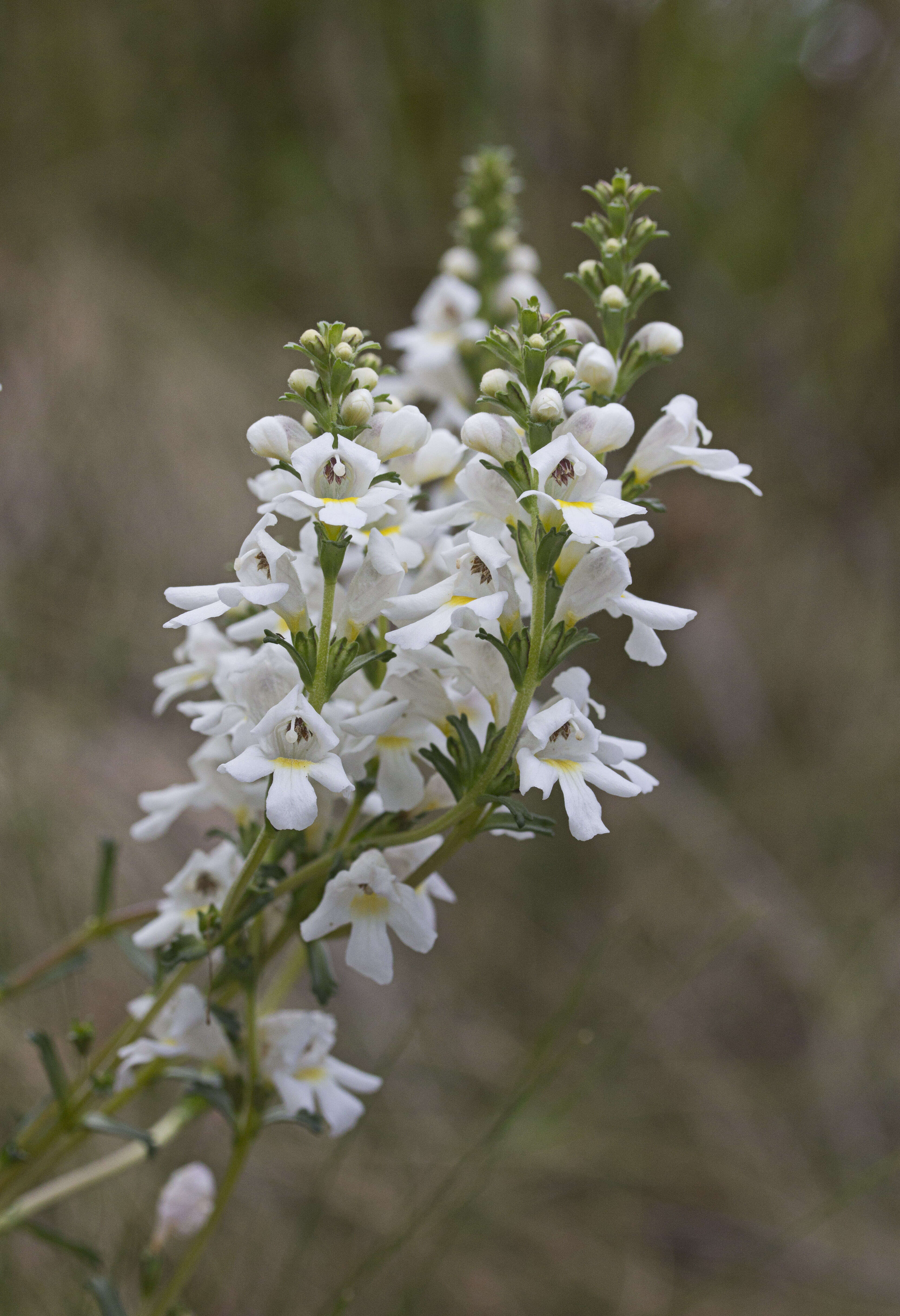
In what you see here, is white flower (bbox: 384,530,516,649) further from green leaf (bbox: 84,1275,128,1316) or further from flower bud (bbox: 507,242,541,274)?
flower bud (bbox: 507,242,541,274)

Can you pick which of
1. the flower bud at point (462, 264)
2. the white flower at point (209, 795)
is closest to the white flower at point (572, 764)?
the white flower at point (209, 795)

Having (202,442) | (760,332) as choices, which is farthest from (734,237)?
(202,442)

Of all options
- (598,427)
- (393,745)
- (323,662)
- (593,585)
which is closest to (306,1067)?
(393,745)

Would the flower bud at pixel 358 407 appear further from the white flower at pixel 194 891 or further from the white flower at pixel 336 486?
the white flower at pixel 194 891

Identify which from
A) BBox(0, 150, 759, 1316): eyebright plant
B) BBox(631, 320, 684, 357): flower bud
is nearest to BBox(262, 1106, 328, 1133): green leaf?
BBox(0, 150, 759, 1316): eyebright plant

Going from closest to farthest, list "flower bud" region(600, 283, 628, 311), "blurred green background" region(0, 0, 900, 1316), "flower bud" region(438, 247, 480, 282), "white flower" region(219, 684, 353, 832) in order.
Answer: "white flower" region(219, 684, 353, 832)
"flower bud" region(600, 283, 628, 311)
"flower bud" region(438, 247, 480, 282)
"blurred green background" region(0, 0, 900, 1316)

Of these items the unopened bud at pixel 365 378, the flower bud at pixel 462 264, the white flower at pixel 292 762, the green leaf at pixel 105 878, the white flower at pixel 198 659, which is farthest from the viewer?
the flower bud at pixel 462 264

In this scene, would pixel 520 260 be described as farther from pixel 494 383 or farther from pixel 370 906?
pixel 370 906
